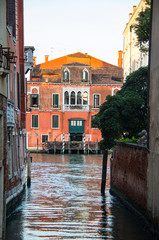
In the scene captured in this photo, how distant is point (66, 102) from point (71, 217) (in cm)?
4077

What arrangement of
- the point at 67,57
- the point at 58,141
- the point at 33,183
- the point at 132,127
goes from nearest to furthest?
the point at 132,127 → the point at 33,183 → the point at 58,141 → the point at 67,57

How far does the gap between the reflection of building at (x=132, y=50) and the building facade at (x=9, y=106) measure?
23.3m

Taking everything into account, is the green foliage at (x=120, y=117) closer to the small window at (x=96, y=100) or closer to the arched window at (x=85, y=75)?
the small window at (x=96, y=100)

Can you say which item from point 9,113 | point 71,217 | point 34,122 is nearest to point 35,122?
point 34,122

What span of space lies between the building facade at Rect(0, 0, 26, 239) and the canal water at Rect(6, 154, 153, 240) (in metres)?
0.81

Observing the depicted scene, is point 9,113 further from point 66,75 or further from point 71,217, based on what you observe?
point 66,75

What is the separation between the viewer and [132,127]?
63.2 ft

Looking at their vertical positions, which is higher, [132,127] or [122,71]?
[122,71]

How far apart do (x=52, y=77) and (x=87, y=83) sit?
Answer: 458 centimetres

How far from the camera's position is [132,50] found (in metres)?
47.7

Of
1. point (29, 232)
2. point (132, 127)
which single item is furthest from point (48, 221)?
point (132, 127)

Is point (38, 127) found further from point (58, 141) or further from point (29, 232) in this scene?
point (29, 232)

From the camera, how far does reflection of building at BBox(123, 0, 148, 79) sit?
41719 mm

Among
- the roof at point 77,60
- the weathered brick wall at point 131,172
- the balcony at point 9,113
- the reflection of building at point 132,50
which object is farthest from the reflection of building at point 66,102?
the balcony at point 9,113
